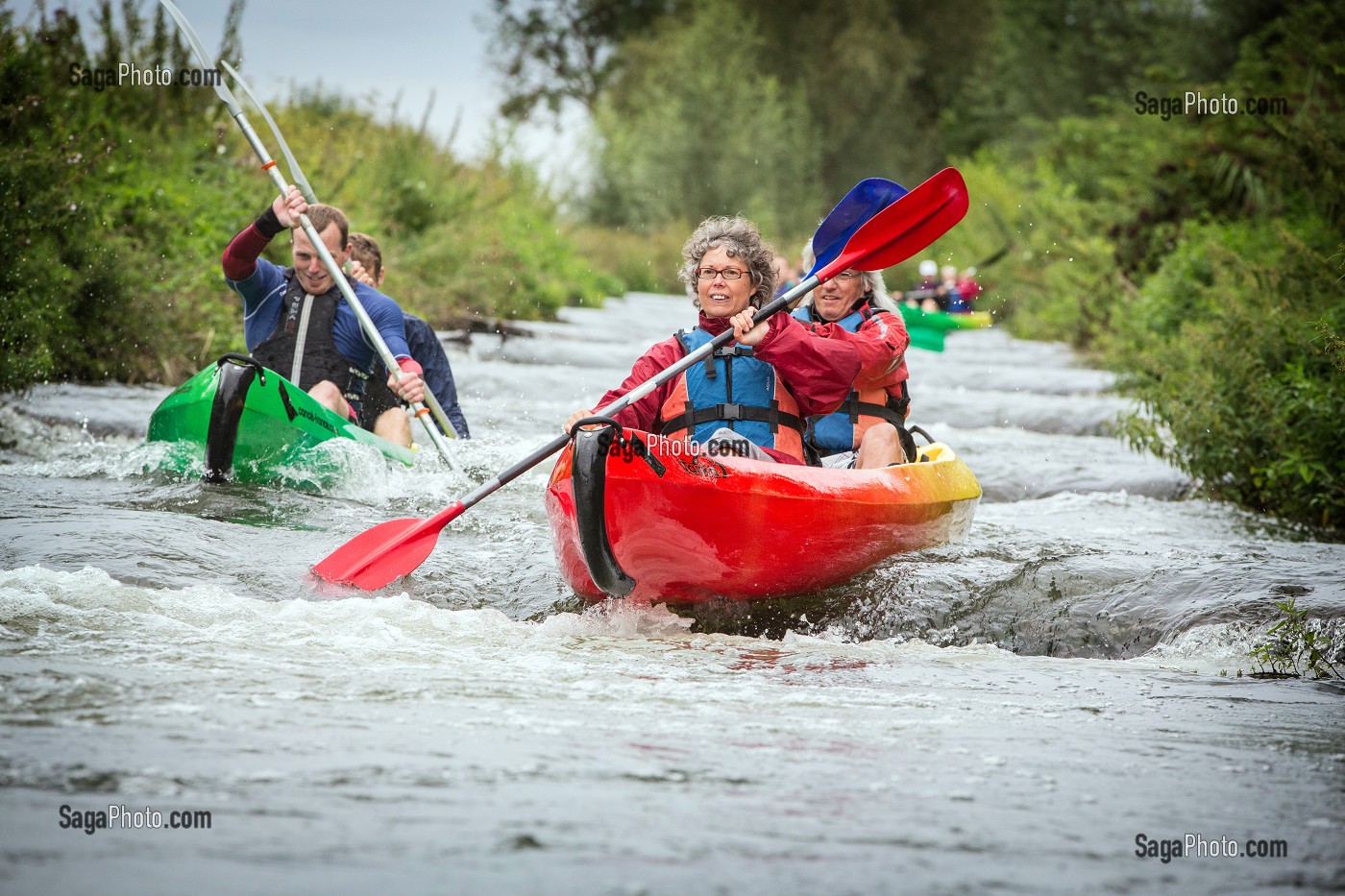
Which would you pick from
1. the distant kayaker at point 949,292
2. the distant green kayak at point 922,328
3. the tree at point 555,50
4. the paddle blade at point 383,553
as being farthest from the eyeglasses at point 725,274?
the tree at point 555,50


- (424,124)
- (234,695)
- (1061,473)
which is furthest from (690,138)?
(234,695)

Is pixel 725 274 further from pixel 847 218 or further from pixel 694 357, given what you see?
pixel 847 218

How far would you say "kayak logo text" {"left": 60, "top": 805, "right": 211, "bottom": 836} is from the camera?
6.34ft

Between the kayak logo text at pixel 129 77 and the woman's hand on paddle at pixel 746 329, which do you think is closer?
the woman's hand on paddle at pixel 746 329

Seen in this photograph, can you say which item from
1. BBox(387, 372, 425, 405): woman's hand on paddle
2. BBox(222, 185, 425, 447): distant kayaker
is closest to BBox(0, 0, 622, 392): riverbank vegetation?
BBox(222, 185, 425, 447): distant kayaker

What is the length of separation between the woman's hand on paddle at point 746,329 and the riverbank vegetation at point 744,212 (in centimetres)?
176

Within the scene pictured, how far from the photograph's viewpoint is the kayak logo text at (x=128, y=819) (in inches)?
76.1

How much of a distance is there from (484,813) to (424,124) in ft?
36.6

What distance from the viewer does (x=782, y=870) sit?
6.17 feet

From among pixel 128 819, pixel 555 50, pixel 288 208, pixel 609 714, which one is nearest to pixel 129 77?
pixel 288 208

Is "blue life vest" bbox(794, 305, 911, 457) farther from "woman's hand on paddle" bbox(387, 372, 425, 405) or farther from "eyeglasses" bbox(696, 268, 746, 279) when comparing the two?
"woman's hand on paddle" bbox(387, 372, 425, 405)

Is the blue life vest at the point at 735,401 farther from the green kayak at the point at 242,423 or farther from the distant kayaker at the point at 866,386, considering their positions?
the green kayak at the point at 242,423

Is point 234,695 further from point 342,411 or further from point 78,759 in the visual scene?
point 342,411

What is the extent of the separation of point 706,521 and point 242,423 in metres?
2.23
